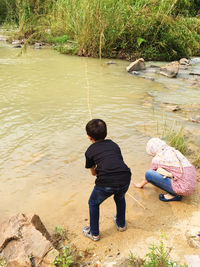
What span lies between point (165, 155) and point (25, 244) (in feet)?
5.16

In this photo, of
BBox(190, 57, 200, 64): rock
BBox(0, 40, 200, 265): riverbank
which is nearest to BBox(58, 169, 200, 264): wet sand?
BBox(0, 40, 200, 265): riverbank

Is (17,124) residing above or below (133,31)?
below

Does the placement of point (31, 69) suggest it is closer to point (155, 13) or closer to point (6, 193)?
point (155, 13)

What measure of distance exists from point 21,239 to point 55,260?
337 millimetres

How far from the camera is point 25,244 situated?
77.8 inches

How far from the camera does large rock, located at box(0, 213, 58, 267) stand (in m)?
1.89

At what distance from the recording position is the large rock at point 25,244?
1.89 m

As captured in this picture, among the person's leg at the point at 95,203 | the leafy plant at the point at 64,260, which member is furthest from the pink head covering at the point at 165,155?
the leafy plant at the point at 64,260

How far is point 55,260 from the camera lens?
1854 mm

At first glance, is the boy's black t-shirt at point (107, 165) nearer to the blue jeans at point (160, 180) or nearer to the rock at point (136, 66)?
the blue jeans at point (160, 180)

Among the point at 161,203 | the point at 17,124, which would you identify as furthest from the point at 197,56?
the point at 161,203

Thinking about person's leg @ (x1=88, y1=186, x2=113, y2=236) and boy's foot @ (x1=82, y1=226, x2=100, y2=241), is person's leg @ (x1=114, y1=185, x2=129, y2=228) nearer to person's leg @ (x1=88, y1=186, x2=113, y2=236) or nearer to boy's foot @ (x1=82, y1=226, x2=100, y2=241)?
person's leg @ (x1=88, y1=186, x2=113, y2=236)

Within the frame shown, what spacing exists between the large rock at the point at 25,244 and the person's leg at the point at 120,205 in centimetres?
64

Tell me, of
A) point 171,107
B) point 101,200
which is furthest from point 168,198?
point 171,107
